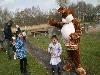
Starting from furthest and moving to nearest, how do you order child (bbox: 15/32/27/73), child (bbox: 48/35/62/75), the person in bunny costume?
child (bbox: 15/32/27/73) < child (bbox: 48/35/62/75) < the person in bunny costume

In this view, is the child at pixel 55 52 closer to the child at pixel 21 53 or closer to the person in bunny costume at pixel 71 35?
the person in bunny costume at pixel 71 35

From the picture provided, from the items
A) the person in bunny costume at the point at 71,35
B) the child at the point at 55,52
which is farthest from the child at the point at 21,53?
the person in bunny costume at the point at 71,35

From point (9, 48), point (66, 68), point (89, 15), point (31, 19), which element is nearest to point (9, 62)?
point (9, 48)

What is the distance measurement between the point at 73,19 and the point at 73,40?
28.9 inches

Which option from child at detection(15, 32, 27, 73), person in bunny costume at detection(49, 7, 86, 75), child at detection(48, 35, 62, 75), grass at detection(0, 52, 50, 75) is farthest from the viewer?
grass at detection(0, 52, 50, 75)

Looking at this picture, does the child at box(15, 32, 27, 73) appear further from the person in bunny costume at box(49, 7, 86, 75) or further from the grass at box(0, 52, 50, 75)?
the person in bunny costume at box(49, 7, 86, 75)

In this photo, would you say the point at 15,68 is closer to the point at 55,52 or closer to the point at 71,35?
the point at 55,52

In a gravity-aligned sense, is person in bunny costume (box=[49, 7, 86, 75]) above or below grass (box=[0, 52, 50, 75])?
above

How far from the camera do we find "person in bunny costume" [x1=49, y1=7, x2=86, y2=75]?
12547 mm

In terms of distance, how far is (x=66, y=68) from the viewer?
12992 millimetres

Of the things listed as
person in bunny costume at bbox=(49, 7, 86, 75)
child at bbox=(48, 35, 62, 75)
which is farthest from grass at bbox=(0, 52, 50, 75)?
person in bunny costume at bbox=(49, 7, 86, 75)

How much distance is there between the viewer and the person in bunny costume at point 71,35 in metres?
12.5

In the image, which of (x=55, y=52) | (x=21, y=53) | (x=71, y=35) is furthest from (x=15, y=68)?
(x=71, y=35)

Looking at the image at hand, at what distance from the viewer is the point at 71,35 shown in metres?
12.5
